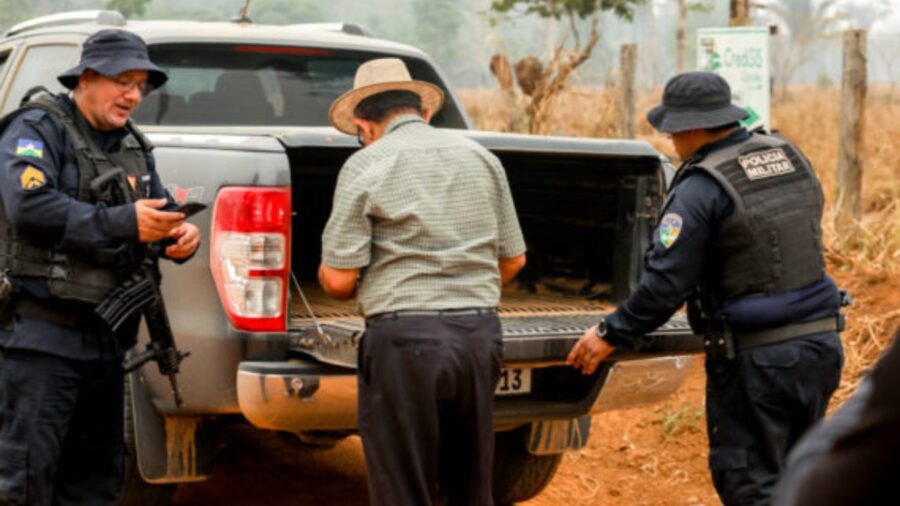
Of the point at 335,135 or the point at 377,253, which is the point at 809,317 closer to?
the point at 377,253

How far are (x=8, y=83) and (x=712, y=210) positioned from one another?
2.86 meters

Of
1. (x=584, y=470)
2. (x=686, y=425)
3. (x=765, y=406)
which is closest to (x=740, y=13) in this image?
(x=686, y=425)

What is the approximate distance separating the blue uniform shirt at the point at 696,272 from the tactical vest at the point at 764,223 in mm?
28

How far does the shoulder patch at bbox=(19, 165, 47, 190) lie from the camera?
11.4ft

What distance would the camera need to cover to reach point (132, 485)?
4.16 meters

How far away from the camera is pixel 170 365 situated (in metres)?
3.71

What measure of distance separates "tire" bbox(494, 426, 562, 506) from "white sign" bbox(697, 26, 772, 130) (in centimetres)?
305

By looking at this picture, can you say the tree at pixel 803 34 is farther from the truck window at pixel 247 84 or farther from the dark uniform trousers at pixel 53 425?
the dark uniform trousers at pixel 53 425

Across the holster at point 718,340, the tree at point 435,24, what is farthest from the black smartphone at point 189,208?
the tree at point 435,24

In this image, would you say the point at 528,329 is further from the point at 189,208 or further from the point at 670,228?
the point at 189,208

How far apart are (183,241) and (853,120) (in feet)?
17.8

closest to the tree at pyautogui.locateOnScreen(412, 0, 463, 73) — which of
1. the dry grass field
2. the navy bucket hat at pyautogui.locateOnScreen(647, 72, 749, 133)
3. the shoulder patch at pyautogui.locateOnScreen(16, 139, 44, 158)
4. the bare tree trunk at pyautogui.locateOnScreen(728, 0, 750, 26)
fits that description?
the bare tree trunk at pyautogui.locateOnScreen(728, 0, 750, 26)

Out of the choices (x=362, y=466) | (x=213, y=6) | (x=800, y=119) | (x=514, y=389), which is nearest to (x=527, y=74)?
(x=800, y=119)

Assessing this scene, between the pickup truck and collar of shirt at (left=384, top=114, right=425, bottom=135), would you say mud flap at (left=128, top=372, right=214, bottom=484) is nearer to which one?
the pickup truck
